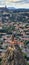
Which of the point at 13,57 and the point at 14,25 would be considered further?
the point at 14,25

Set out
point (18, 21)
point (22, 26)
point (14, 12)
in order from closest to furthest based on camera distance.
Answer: point (22, 26) → point (18, 21) → point (14, 12)

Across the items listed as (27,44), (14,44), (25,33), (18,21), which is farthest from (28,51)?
(18,21)

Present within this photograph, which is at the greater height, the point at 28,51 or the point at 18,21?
the point at 18,21

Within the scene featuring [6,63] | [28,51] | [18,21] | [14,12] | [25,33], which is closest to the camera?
[6,63]

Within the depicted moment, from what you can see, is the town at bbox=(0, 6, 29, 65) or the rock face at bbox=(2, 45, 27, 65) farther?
the town at bbox=(0, 6, 29, 65)

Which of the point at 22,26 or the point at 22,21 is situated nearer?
the point at 22,26

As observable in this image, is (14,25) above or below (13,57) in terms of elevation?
above

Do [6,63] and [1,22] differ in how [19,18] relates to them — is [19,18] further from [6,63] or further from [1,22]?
[6,63]

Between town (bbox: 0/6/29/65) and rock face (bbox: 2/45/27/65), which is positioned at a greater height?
town (bbox: 0/6/29/65)

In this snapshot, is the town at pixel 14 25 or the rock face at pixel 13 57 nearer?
the rock face at pixel 13 57

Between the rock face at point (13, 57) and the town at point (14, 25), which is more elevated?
the town at point (14, 25)

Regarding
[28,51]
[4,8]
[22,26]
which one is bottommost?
[28,51]
